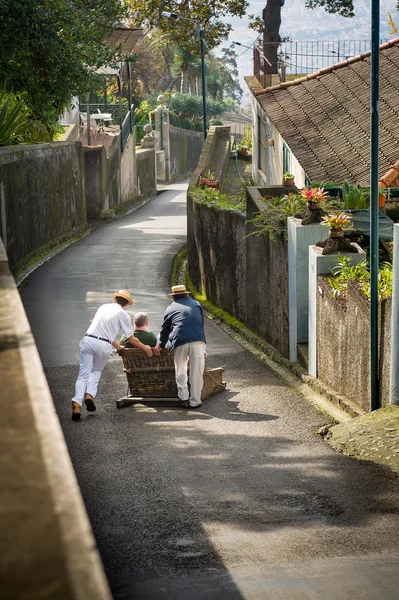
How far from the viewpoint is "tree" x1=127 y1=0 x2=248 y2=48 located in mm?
41062

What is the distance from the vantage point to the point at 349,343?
1333cm

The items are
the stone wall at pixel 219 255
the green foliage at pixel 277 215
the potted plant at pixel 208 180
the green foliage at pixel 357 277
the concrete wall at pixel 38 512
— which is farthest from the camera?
the potted plant at pixel 208 180

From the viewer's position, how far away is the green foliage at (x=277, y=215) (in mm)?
17359

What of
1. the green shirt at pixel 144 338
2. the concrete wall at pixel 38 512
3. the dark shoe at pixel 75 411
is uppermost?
the concrete wall at pixel 38 512

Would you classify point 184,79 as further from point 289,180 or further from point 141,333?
point 141,333

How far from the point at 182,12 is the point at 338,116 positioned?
60.7ft

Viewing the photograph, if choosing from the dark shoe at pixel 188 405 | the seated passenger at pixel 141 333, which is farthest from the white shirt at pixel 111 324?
the dark shoe at pixel 188 405

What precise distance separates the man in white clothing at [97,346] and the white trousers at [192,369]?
44cm

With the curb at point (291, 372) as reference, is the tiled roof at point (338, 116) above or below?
above

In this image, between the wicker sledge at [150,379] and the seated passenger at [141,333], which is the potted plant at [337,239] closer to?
the wicker sledge at [150,379]

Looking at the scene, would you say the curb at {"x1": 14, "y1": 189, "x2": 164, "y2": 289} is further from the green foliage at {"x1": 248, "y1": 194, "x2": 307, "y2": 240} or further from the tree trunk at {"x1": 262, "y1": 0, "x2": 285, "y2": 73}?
the tree trunk at {"x1": 262, "y1": 0, "x2": 285, "y2": 73}

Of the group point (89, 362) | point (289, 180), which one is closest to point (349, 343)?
point (89, 362)

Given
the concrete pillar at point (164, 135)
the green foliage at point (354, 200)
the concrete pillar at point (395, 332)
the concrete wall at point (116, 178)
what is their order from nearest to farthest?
1. the concrete pillar at point (395, 332)
2. the green foliage at point (354, 200)
3. the concrete wall at point (116, 178)
4. the concrete pillar at point (164, 135)

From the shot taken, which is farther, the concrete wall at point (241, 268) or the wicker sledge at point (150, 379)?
the concrete wall at point (241, 268)
